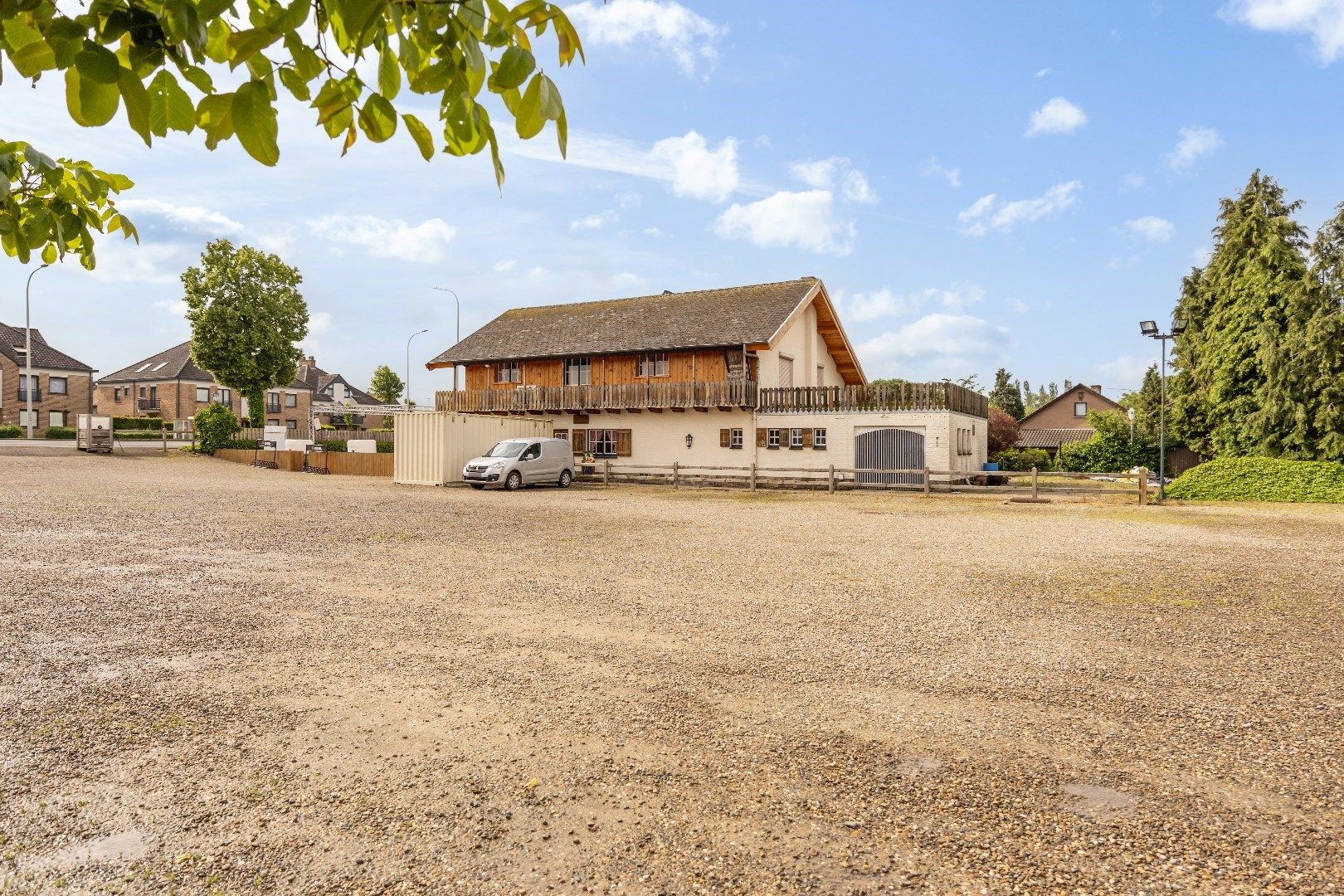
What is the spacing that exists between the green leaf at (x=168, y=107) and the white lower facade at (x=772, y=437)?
95.0 feet

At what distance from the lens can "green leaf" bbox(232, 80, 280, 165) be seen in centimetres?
167

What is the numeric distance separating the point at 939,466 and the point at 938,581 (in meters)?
20.3

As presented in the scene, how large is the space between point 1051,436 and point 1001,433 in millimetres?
17893

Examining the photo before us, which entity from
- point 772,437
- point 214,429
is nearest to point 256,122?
point 772,437

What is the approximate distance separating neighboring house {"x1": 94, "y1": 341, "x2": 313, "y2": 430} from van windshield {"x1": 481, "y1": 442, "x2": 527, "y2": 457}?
140 feet

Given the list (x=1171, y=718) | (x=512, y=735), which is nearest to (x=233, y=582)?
(x=512, y=735)

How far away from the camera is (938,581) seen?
391 inches

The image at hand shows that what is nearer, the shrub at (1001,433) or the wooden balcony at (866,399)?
the wooden balcony at (866,399)

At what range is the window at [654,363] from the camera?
3481 centimetres

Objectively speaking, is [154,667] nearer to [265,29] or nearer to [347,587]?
[347,587]

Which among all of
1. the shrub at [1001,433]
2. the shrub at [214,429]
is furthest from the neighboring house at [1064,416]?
the shrub at [214,429]

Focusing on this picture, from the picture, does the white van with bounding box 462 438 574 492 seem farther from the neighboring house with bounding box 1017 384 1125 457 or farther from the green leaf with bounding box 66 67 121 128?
the neighboring house with bounding box 1017 384 1125 457

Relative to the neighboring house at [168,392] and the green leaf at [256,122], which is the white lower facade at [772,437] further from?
the neighboring house at [168,392]

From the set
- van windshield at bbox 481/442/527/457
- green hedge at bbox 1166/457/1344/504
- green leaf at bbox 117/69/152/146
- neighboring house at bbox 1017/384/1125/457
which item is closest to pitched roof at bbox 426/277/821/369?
van windshield at bbox 481/442/527/457
